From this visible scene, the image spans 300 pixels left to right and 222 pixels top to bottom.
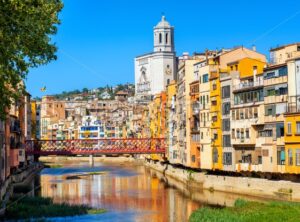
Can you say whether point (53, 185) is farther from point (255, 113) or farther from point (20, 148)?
point (255, 113)

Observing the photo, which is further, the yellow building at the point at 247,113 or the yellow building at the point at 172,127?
the yellow building at the point at 172,127

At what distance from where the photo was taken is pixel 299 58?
165 ft

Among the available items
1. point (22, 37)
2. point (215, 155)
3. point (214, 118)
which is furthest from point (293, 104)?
point (22, 37)

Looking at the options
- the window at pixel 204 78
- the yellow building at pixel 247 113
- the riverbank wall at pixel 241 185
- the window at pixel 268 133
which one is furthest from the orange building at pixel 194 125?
the window at pixel 268 133

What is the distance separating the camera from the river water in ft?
149

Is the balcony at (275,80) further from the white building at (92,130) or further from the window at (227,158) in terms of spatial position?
the white building at (92,130)

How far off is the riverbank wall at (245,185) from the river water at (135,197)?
115 centimetres

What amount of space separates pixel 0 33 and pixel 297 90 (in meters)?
34.5

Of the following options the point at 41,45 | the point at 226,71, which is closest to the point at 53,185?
the point at 226,71

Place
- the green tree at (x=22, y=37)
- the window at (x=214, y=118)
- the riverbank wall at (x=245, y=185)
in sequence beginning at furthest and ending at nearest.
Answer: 1. the window at (x=214, y=118)
2. the riverbank wall at (x=245, y=185)
3. the green tree at (x=22, y=37)

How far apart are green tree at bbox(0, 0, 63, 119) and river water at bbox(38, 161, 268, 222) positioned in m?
20.9

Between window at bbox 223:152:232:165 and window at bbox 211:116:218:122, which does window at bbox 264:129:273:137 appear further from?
window at bbox 211:116:218:122

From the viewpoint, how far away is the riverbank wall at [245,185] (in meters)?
48.7

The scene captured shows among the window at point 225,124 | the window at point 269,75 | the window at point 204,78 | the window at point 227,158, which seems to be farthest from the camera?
the window at point 204,78
